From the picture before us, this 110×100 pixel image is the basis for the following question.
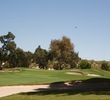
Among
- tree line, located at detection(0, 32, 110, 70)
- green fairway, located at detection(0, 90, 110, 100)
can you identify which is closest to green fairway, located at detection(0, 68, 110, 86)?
green fairway, located at detection(0, 90, 110, 100)

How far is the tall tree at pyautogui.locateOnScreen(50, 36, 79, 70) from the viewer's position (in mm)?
67125

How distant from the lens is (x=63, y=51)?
224 feet

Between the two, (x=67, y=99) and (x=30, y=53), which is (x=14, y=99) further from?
(x=30, y=53)

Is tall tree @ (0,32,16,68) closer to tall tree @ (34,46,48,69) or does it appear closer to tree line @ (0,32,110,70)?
tree line @ (0,32,110,70)

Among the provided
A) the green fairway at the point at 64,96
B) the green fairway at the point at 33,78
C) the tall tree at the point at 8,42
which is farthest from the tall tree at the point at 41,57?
the green fairway at the point at 64,96

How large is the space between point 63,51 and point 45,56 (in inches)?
221

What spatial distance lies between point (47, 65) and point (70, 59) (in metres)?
6.96

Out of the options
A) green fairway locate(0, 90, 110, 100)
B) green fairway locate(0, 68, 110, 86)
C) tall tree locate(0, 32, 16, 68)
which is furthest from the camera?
tall tree locate(0, 32, 16, 68)

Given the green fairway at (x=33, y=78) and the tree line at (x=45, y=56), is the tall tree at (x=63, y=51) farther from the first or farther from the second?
the green fairway at (x=33, y=78)

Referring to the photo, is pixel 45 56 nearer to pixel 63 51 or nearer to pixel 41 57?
pixel 41 57

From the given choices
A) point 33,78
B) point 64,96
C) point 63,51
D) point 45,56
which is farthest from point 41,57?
point 64,96

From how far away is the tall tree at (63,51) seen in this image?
67.1m

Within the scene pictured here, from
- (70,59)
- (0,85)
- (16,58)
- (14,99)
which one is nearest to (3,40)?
(16,58)

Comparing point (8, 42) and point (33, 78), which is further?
point (8, 42)
